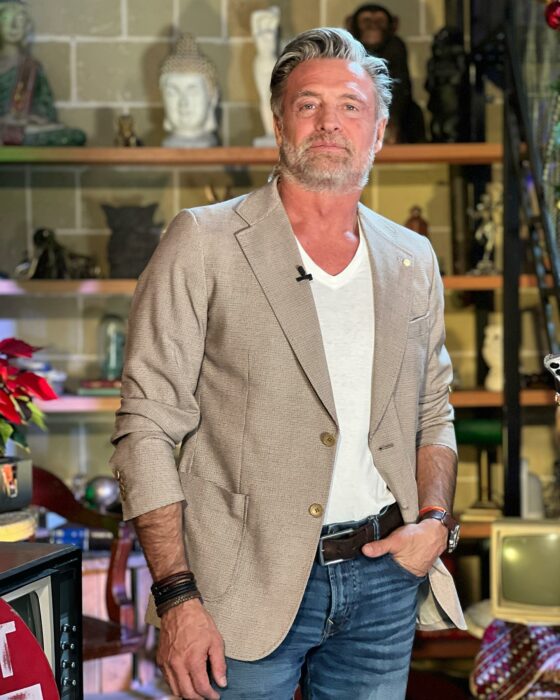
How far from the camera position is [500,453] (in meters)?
4.05

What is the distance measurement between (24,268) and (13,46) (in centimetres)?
74

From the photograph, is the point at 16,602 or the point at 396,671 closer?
the point at 16,602

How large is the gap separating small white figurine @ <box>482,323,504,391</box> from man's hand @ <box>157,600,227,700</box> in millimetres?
2357

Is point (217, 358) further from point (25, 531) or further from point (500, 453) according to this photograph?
point (500, 453)

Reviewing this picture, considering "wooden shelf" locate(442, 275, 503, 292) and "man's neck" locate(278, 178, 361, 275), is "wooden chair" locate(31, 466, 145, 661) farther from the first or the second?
"man's neck" locate(278, 178, 361, 275)

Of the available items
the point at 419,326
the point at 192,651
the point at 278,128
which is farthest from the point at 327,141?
the point at 192,651

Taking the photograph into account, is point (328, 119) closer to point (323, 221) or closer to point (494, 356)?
point (323, 221)

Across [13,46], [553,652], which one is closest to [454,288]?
[553,652]

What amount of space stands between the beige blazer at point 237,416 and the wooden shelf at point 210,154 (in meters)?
1.99

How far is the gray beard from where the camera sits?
1741mm

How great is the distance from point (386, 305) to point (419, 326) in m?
0.11

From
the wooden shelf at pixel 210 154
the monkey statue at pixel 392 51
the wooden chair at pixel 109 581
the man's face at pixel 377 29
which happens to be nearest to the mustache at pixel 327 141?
the wooden chair at pixel 109 581

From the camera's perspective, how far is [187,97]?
3742 mm

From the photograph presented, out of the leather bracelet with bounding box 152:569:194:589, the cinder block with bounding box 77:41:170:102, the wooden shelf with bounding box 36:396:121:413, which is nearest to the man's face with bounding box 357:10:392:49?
the cinder block with bounding box 77:41:170:102
